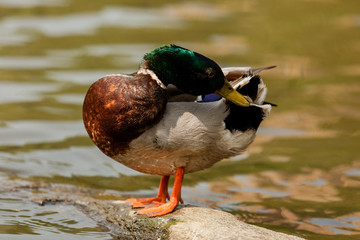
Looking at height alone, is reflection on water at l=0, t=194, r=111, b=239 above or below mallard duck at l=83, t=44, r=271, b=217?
below

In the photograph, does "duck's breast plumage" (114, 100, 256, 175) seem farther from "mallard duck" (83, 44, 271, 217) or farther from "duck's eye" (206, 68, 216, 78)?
"duck's eye" (206, 68, 216, 78)

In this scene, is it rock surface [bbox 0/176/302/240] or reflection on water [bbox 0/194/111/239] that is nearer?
rock surface [bbox 0/176/302/240]

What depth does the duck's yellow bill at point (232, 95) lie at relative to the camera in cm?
465

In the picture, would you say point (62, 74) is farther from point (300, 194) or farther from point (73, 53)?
point (300, 194)

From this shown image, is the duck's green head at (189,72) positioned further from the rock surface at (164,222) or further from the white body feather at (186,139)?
the rock surface at (164,222)

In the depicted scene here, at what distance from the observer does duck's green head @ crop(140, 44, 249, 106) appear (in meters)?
4.62

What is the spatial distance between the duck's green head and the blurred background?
1295mm

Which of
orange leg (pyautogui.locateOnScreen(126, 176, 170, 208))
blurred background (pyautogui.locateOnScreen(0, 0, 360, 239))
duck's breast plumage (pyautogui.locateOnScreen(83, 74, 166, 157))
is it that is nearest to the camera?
duck's breast plumage (pyautogui.locateOnScreen(83, 74, 166, 157))

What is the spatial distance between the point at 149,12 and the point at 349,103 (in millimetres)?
4834

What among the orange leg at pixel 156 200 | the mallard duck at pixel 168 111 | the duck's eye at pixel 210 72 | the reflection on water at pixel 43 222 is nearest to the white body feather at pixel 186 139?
the mallard duck at pixel 168 111

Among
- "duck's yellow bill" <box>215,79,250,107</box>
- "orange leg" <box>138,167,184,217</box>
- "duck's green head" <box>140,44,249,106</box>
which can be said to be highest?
"duck's green head" <box>140,44,249,106</box>

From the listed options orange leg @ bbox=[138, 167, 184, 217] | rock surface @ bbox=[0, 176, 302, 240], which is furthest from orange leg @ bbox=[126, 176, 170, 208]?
orange leg @ bbox=[138, 167, 184, 217]

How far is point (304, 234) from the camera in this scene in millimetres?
5383

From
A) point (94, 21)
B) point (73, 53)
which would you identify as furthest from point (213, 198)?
point (94, 21)
